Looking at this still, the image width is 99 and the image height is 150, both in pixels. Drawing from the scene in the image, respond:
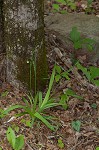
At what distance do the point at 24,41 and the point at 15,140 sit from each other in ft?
3.22

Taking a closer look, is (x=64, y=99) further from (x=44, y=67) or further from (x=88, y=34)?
(x=88, y=34)

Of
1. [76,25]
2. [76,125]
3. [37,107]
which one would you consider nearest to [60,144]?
[76,125]

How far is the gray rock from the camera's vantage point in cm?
467

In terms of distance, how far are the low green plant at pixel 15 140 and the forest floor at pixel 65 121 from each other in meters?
0.09

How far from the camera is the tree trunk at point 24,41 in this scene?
3.33 m

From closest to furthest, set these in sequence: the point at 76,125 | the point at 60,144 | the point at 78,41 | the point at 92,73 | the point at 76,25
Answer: the point at 60,144 < the point at 76,125 < the point at 92,73 < the point at 78,41 < the point at 76,25

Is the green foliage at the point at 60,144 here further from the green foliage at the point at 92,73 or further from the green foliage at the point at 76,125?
the green foliage at the point at 92,73

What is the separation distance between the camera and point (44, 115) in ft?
11.8

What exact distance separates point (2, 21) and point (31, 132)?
121cm

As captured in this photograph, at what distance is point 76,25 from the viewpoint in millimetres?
4945

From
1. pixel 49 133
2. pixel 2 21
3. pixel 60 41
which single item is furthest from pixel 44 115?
pixel 60 41

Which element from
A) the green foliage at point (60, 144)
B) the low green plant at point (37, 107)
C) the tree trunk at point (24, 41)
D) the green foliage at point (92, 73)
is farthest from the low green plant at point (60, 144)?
the green foliage at point (92, 73)

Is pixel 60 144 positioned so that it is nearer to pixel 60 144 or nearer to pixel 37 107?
pixel 60 144

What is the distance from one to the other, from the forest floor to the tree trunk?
19 centimetres
